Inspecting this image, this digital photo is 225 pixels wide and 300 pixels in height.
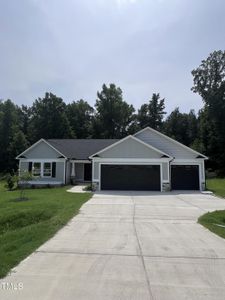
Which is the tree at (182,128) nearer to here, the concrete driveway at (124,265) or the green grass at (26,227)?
the green grass at (26,227)

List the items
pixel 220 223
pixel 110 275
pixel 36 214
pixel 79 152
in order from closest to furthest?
pixel 110 275 → pixel 220 223 → pixel 36 214 → pixel 79 152

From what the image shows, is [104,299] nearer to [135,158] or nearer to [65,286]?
[65,286]

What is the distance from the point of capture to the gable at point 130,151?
2497 cm

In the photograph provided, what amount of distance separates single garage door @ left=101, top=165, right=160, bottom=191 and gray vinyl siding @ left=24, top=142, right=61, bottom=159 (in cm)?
664

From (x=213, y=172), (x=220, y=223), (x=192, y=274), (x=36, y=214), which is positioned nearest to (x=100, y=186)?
(x=36, y=214)

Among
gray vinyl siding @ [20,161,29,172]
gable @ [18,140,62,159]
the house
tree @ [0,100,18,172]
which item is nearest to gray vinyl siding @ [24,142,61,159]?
gable @ [18,140,62,159]

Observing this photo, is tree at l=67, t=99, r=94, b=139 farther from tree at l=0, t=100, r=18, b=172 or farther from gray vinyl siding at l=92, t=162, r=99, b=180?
gray vinyl siding at l=92, t=162, r=99, b=180

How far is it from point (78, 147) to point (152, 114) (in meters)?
33.8

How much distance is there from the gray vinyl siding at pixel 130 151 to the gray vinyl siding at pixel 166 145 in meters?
2.25

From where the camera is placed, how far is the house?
24781 mm

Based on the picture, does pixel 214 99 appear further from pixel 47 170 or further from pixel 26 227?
pixel 26 227

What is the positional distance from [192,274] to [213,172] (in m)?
41.9

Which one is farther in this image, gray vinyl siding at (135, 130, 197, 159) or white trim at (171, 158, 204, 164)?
gray vinyl siding at (135, 130, 197, 159)

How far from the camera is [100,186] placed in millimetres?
24703
